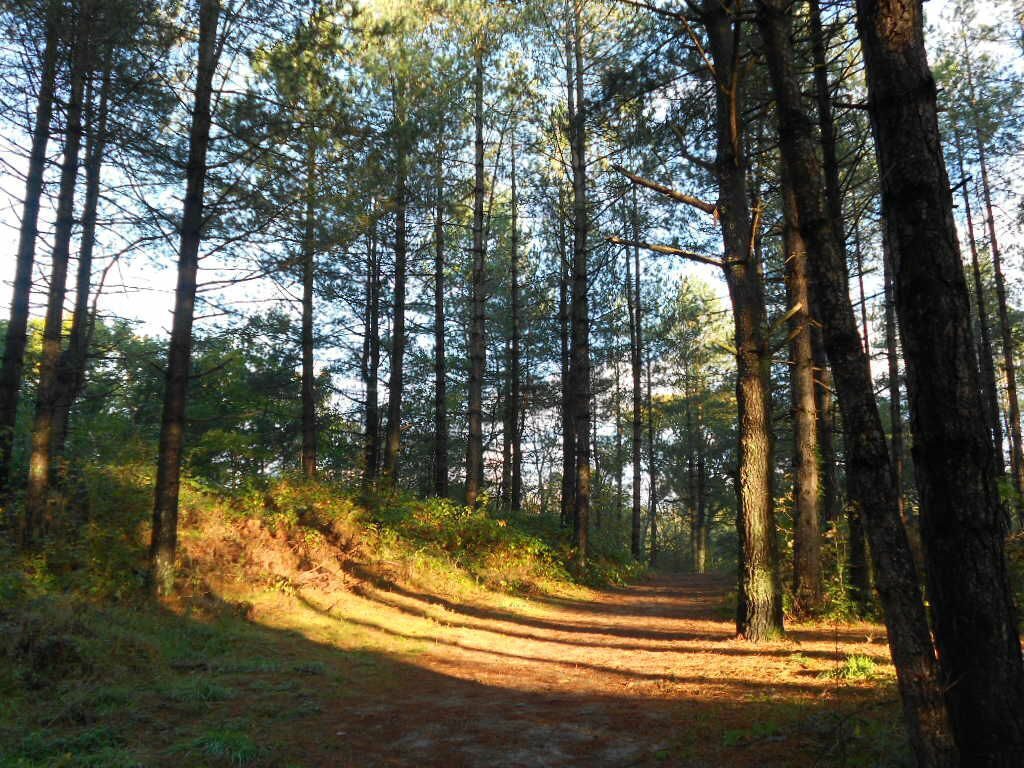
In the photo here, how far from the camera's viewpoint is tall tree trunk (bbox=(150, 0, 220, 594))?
26.4 ft

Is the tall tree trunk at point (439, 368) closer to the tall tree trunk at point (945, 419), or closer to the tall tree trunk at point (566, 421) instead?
the tall tree trunk at point (566, 421)

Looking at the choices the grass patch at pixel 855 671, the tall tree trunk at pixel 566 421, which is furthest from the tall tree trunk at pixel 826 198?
the tall tree trunk at pixel 566 421

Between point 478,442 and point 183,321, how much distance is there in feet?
29.9

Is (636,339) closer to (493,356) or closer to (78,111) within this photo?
(493,356)

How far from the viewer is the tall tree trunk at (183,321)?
8.05m

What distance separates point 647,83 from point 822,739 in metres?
7.91

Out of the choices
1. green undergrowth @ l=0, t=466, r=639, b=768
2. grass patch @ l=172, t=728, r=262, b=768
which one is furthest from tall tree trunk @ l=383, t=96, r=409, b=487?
grass patch @ l=172, t=728, r=262, b=768

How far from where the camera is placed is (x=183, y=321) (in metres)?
8.43

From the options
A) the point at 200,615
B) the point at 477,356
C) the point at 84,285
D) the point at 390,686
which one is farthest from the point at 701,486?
the point at 390,686

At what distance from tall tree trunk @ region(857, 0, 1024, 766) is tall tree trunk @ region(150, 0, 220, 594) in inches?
319

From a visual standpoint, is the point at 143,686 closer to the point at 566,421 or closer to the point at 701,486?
the point at 566,421

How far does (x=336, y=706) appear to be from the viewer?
530 centimetres

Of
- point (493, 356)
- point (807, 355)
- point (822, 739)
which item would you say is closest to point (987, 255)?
point (807, 355)

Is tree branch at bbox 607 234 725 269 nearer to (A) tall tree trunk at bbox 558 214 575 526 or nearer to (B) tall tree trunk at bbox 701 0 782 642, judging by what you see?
(B) tall tree trunk at bbox 701 0 782 642
